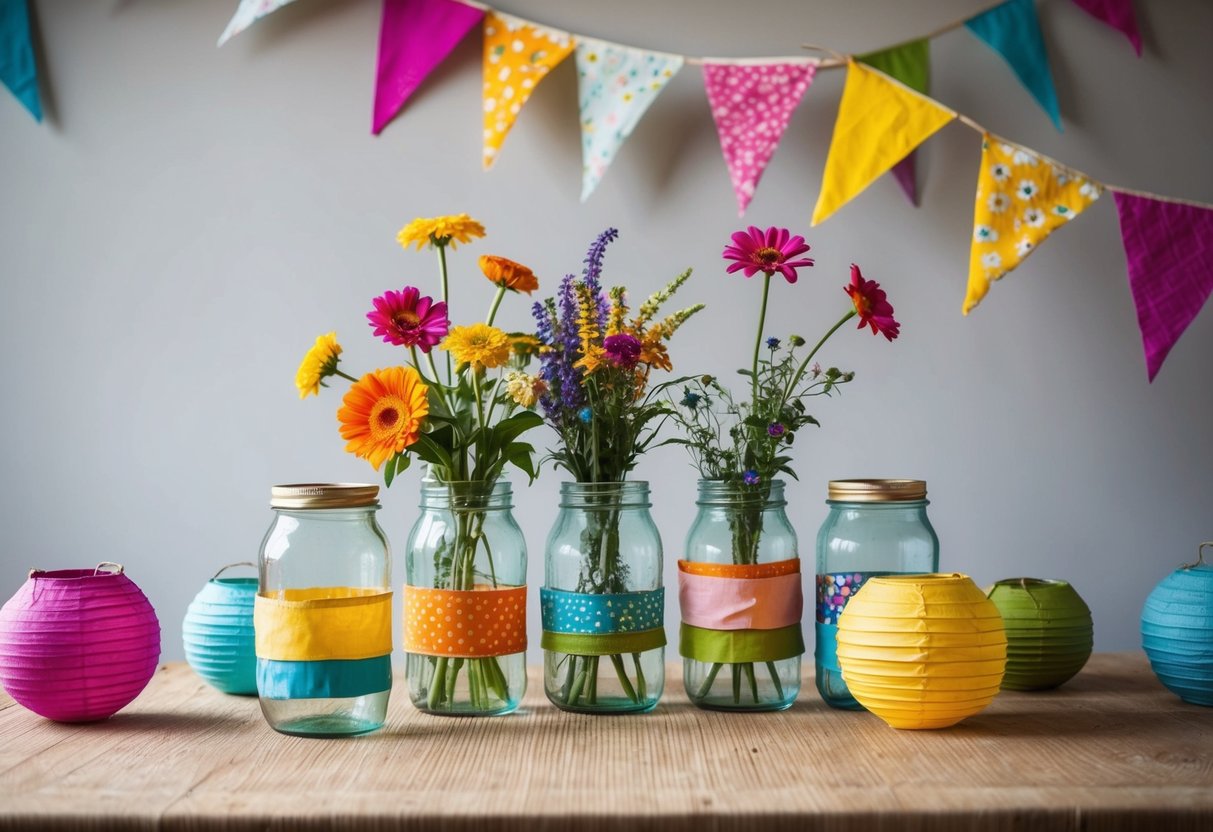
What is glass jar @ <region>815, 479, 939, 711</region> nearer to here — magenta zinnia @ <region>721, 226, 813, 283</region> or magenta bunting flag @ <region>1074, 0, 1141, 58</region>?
magenta zinnia @ <region>721, 226, 813, 283</region>

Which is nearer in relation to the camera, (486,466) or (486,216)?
(486,466)

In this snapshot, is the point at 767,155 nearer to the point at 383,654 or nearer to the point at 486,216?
the point at 486,216

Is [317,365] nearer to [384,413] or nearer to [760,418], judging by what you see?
[384,413]

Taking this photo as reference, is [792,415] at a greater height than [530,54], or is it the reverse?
[530,54]

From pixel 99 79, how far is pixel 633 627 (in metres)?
1.07

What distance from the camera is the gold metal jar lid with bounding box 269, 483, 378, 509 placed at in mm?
938

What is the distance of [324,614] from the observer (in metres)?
0.91

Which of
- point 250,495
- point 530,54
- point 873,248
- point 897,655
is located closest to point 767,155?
point 873,248

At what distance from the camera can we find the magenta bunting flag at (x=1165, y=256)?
51.8 inches

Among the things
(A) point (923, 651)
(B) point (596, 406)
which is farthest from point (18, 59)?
(A) point (923, 651)

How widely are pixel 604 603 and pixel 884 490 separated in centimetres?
29

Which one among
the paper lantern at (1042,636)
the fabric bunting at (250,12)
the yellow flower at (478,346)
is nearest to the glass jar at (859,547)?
the paper lantern at (1042,636)

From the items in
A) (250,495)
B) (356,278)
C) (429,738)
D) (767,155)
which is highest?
(767,155)

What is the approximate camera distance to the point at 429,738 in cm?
91
